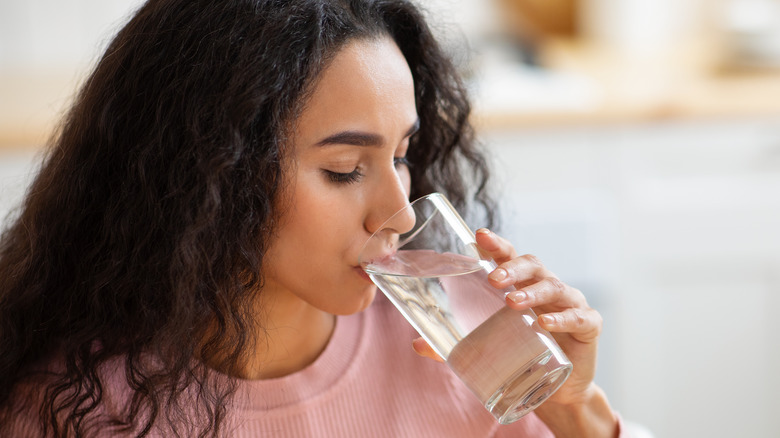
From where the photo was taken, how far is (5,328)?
103 cm

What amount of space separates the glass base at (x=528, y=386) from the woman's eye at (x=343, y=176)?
249 mm

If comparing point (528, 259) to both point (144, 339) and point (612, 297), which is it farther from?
point (612, 297)

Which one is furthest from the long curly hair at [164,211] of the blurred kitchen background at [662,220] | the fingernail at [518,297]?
the blurred kitchen background at [662,220]

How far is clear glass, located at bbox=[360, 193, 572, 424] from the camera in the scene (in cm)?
87

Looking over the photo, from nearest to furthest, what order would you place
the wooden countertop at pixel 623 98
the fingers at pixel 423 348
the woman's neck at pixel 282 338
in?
the fingers at pixel 423 348 → the woman's neck at pixel 282 338 → the wooden countertop at pixel 623 98

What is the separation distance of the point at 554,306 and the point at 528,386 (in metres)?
0.14

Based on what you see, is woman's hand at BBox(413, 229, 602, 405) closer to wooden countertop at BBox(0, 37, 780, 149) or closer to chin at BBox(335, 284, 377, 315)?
chin at BBox(335, 284, 377, 315)

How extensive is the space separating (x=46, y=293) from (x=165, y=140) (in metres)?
0.23

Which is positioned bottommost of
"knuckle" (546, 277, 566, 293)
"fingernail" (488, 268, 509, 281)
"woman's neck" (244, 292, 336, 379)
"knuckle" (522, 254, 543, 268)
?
"woman's neck" (244, 292, 336, 379)

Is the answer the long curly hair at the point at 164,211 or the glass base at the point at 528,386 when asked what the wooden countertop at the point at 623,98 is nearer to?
the long curly hair at the point at 164,211

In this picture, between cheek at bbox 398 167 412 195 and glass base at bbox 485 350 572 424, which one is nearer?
glass base at bbox 485 350 572 424

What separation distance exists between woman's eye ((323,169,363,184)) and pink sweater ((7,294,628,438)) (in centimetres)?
27

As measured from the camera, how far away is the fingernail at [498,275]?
2.90 feet

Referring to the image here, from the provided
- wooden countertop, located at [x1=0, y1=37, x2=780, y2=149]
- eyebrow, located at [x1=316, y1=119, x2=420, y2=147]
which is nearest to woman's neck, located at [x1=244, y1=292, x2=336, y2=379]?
eyebrow, located at [x1=316, y1=119, x2=420, y2=147]
